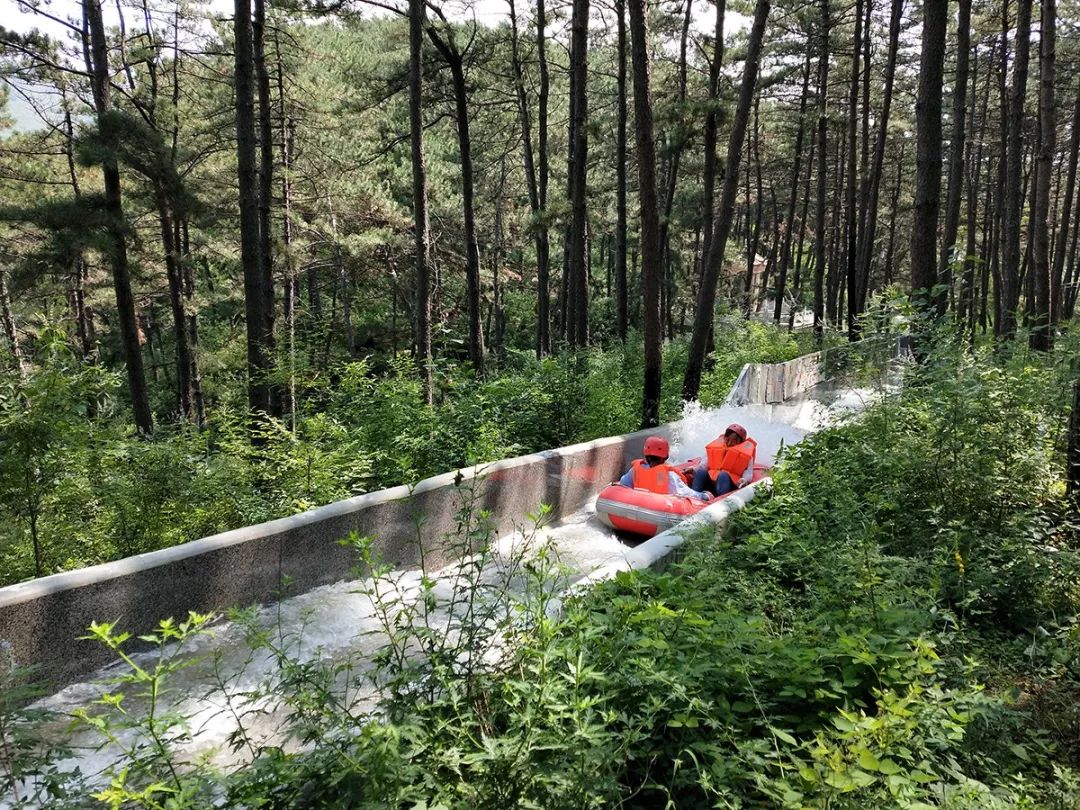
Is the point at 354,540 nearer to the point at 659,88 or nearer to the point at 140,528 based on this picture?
the point at 140,528

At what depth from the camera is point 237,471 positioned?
7.09m

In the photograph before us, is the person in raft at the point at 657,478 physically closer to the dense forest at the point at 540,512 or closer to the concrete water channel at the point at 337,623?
the concrete water channel at the point at 337,623

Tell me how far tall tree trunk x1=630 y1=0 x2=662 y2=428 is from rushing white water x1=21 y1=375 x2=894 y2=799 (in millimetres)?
3396

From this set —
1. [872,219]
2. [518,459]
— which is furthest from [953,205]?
[518,459]

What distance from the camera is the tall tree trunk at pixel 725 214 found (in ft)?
44.5

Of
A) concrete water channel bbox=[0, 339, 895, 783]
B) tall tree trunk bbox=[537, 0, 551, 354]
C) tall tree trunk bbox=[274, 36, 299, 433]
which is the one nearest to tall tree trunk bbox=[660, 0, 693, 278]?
tall tree trunk bbox=[537, 0, 551, 354]

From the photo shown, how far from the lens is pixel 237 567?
19.5 feet

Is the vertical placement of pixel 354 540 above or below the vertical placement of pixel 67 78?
below

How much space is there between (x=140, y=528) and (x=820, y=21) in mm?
26948

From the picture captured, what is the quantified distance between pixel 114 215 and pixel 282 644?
1265cm

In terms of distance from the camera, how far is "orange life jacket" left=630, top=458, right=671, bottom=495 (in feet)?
29.8

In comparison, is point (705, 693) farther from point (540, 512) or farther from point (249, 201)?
point (249, 201)

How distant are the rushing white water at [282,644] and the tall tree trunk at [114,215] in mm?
7989

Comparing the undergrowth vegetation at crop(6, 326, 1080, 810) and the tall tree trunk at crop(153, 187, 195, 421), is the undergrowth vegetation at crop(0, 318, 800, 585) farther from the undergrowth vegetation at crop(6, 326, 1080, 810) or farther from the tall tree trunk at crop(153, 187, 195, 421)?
the tall tree trunk at crop(153, 187, 195, 421)
